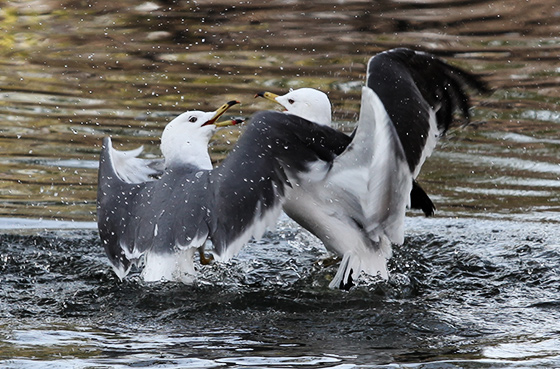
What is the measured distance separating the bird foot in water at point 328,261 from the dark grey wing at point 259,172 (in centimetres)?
121

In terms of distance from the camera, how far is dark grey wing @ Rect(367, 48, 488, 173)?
6.34 m

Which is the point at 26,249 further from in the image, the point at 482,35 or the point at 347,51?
the point at 482,35

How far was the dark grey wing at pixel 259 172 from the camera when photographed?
19.5ft

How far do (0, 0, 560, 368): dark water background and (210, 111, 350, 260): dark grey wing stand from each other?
1.66 feet

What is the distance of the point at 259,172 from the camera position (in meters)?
5.97

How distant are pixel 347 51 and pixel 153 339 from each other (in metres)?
8.83

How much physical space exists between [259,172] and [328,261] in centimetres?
153

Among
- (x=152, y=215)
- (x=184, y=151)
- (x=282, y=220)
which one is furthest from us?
(x=282, y=220)

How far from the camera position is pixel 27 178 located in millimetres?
8875

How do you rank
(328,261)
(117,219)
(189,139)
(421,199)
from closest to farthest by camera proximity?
(117,219) < (189,139) < (421,199) < (328,261)

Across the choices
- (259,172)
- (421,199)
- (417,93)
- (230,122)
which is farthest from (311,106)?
(259,172)

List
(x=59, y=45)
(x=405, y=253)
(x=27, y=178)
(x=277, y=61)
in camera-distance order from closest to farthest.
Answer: (x=405, y=253)
(x=27, y=178)
(x=277, y=61)
(x=59, y=45)

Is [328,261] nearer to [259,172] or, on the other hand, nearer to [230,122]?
[230,122]

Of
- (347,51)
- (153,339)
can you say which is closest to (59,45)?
(347,51)
